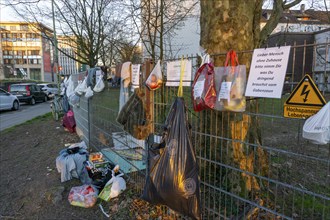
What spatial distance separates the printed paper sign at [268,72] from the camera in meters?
1.60

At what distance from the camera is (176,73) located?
8.26ft

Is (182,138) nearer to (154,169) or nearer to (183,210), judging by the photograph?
(154,169)

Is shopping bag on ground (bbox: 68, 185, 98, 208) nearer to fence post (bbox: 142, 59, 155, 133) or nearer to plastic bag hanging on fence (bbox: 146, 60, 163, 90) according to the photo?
fence post (bbox: 142, 59, 155, 133)

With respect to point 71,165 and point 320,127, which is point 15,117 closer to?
point 71,165

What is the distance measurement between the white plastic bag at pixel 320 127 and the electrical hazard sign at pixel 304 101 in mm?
108

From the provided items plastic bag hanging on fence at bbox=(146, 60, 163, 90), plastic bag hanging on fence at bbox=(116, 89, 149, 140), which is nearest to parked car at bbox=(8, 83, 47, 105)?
plastic bag hanging on fence at bbox=(116, 89, 149, 140)

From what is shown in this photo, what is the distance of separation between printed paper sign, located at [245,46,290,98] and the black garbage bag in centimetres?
61

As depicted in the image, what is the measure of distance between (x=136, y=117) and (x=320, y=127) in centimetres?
213

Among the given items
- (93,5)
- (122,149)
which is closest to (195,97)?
(122,149)

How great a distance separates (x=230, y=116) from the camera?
231 centimetres

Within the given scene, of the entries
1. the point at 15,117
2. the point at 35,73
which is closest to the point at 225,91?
the point at 15,117

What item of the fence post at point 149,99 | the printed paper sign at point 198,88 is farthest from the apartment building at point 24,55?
the printed paper sign at point 198,88

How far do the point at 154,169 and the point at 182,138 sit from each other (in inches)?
14.6

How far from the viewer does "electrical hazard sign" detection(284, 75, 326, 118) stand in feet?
4.85
